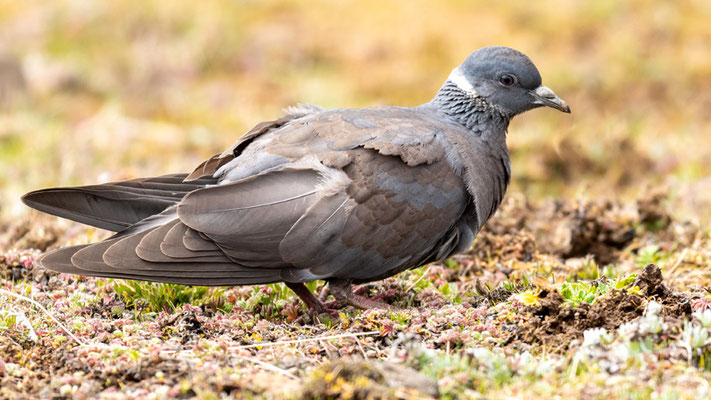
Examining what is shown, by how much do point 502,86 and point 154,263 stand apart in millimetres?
2613

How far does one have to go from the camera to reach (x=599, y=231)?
6332mm

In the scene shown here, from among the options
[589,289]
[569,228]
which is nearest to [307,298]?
[589,289]

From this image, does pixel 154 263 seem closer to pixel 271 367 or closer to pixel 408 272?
pixel 271 367

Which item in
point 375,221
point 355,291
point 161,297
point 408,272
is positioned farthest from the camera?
point 408,272

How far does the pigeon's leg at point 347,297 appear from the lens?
499cm

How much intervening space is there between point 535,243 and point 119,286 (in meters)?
2.93

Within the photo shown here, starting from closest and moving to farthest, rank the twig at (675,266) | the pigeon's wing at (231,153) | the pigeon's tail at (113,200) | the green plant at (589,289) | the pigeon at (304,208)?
the green plant at (589,289) < the pigeon at (304,208) < the pigeon's tail at (113,200) < the pigeon's wing at (231,153) < the twig at (675,266)

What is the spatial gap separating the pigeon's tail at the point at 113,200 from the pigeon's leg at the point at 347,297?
3.30ft

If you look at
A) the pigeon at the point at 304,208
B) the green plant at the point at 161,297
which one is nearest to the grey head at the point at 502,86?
the pigeon at the point at 304,208

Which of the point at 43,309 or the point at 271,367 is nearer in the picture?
the point at 271,367

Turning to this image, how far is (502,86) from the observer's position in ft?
18.5

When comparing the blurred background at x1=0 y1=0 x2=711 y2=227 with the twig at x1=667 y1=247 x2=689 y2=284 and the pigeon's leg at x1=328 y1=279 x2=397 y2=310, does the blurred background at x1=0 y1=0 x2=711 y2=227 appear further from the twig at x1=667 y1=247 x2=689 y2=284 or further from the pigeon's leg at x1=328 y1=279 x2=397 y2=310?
the pigeon's leg at x1=328 y1=279 x2=397 y2=310

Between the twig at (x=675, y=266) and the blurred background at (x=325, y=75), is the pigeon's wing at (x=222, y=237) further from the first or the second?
the blurred background at (x=325, y=75)

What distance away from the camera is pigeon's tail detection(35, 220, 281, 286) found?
177 inches
